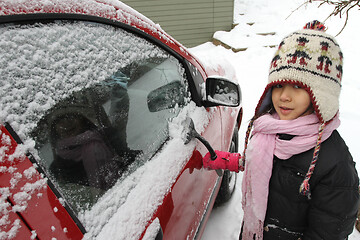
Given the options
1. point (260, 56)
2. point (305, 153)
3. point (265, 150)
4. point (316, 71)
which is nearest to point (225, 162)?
point (265, 150)

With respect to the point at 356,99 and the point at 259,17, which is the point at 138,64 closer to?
the point at 356,99

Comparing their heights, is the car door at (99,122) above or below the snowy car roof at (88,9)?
below

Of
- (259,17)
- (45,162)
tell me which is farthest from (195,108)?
(259,17)

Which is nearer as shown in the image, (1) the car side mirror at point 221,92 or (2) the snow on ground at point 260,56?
(1) the car side mirror at point 221,92

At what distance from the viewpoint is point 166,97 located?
1.54 meters

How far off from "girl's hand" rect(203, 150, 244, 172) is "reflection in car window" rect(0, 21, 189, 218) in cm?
36

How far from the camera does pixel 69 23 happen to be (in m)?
0.97

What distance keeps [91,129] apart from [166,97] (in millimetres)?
590

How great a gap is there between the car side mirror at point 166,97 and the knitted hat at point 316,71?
605mm

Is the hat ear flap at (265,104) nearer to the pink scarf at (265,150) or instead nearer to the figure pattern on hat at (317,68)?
the pink scarf at (265,150)

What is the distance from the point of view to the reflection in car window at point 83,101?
80cm

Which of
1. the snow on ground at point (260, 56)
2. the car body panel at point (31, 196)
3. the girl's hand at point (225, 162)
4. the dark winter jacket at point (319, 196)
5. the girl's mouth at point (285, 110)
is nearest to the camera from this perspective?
the car body panel at point (31, 196)

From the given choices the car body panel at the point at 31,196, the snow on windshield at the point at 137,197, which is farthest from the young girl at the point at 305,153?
the car body panel at the point at 31,196

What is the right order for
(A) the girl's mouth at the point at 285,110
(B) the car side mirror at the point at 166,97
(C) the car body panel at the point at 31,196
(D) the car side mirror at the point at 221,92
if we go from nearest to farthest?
(C) the car body panel at the point at 31,196 < (A) the girl's mouth at the point at 285,110 < (B) the car side mirror at the point at 166,97 < (D) the car side mirror at the point at 221,92
